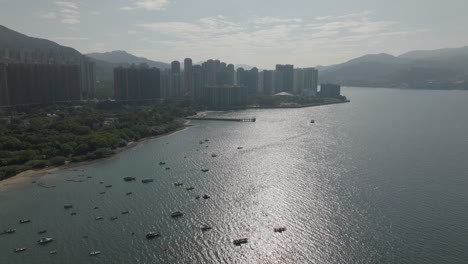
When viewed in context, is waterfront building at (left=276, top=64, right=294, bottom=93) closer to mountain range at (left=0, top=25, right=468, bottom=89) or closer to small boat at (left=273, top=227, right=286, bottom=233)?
mountain range at (left=0, top=25, right=468, bottom=89)

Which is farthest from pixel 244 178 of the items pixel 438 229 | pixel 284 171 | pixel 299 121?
pixel 299 121

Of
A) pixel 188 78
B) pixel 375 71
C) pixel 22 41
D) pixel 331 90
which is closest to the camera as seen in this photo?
pixel 188 78

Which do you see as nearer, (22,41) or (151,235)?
(151,235)

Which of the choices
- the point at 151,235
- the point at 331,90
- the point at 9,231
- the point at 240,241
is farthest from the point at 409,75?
the point at 9,231

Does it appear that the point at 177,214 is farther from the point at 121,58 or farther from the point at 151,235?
the point at 121,58

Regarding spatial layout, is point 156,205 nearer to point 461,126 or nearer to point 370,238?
point 370,238

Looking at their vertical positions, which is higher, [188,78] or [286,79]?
[286,79]
